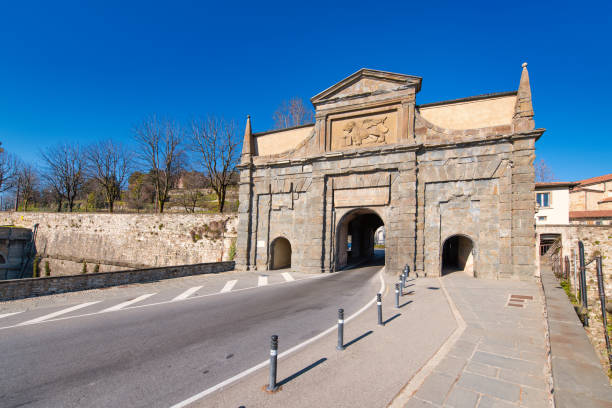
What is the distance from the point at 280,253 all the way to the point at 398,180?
9501 mm

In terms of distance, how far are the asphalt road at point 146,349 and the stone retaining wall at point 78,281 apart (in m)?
4.03

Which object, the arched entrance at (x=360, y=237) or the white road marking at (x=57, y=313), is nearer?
the white road marking at (x=57, y=313)

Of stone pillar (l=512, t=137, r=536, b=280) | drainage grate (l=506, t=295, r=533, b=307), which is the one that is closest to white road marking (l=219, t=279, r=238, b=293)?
drainage grate (l=506, t=295, r=533, b=307)

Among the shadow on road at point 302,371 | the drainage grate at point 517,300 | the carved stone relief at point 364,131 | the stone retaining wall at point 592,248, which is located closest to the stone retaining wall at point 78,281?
the shadow on road at point 302,371

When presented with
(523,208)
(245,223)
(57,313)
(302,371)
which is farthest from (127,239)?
(523,208)

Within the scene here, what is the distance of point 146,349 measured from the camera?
5273 millimetres

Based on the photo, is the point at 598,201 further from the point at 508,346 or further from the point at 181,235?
the point at 181,235

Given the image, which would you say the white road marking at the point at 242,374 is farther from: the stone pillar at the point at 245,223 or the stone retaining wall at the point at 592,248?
the stone retaining wall at the point at 592,248

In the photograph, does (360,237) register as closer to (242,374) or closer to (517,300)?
(517,300)

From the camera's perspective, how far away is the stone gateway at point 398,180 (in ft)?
44.5

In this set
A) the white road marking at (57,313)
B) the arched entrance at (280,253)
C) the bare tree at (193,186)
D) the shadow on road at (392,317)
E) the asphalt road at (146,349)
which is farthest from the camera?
the bare tree at (193,186)

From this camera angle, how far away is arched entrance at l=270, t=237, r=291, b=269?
19.2 m

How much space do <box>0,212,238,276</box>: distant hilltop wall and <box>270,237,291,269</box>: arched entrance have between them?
4062 mm

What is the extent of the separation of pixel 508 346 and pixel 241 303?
280 inches
